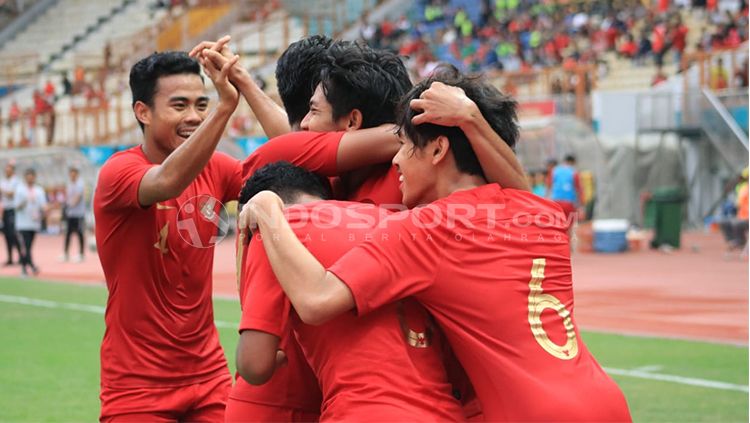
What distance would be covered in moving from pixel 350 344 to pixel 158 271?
6.51ft

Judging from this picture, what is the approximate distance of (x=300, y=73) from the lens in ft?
13.2

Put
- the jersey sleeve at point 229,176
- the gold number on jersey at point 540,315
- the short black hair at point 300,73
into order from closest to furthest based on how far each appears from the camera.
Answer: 1. the gold number on jersey at point 540,315
2. the short black hair at point 300,73
3. the jersey sleeve at point 229,176

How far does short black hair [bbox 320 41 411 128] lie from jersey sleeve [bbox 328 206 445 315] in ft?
2.56

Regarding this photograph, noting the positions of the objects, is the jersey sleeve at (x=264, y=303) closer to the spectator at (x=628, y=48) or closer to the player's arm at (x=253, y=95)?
the player's arm at (x=253, y=95)

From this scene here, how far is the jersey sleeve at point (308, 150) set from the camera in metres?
3.72

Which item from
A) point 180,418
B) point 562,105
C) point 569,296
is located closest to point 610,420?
point 569,296

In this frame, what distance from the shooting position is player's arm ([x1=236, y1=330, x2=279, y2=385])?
128 inches

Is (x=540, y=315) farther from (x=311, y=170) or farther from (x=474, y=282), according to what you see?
(x=311, y=170)

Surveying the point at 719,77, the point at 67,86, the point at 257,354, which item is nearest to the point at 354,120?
the point at 257,354

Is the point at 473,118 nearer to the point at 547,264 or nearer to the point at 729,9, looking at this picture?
the point at 547,264

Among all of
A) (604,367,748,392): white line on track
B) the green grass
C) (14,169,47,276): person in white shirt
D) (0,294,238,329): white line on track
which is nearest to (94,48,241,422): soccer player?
the green grass

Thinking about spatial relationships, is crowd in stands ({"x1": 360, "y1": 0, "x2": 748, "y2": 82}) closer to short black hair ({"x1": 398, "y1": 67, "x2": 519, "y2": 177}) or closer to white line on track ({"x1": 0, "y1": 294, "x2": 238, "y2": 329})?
white line on track ({"x1": 0, "y1": 294, "x2": 238, "y2": 329})

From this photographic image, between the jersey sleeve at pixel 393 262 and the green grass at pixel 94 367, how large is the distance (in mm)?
5415

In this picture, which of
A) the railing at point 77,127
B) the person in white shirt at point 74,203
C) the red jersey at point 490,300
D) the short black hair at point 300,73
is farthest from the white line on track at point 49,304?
the railing at point 77,127
